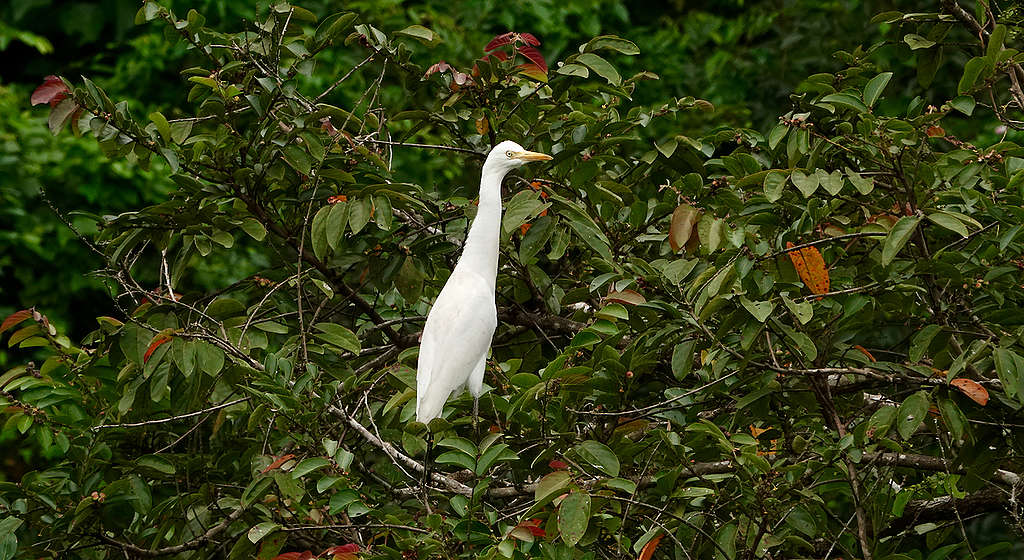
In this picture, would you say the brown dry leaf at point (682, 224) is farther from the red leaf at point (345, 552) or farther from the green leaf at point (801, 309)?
the red leaf at point (345, 552)

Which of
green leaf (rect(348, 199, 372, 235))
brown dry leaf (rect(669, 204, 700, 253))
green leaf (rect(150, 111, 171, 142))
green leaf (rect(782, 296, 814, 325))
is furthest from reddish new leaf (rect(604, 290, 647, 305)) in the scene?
green leaf (rect(150, 111, 171, 142))

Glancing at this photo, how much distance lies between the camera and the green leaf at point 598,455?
1772mm

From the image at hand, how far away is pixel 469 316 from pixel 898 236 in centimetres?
78

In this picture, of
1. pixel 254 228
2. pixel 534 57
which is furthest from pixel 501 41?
pixel 254 228

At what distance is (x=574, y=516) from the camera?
1.68 metres

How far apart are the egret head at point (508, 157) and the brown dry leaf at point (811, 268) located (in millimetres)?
505

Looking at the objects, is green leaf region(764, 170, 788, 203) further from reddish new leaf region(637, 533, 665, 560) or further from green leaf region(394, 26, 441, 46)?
A: green leaf region(394, 26, 441, 46)

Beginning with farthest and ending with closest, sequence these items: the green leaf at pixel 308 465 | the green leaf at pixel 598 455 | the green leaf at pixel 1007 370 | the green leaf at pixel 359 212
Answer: the green leaf at pixel 359 212, the green leaf at pixel 308 465, the green leaf at pixel 598 455, the green leaf at pixel 1007 370

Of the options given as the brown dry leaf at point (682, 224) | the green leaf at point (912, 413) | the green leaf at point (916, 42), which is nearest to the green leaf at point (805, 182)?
the brown dry leaf at point (682, 224)

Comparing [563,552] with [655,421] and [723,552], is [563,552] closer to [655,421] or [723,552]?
[723,552]

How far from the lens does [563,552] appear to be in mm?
1709

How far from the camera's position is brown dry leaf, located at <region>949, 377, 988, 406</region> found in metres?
1.69

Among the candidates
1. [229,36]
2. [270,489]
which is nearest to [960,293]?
[270,489]

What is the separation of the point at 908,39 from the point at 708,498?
105 centimetres
